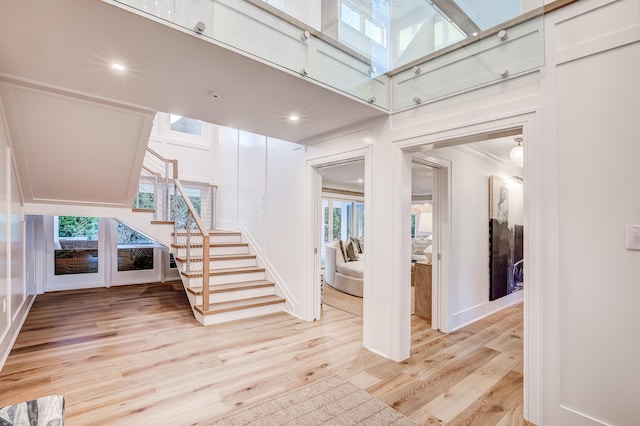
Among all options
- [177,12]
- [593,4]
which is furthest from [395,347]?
[177,12]

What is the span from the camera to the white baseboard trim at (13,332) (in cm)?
266

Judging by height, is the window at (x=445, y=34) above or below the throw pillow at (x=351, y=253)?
above

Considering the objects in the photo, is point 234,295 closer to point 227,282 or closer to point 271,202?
point 227,282

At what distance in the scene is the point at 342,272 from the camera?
5.71 metres

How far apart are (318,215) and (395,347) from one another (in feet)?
5.78

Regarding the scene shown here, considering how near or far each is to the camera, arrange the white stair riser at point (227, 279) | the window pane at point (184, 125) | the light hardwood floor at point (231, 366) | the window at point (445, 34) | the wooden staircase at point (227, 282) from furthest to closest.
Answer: the window pane at point (184, 125), the white stair riser at point (227, 279), the wooden staircase at point (227, 282), the window at point (445, 34), the light hardwood floor at point (231, 366)

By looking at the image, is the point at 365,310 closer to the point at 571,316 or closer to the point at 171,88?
the point at 571,316

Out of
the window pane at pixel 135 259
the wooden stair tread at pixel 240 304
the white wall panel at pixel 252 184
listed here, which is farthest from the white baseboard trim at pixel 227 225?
the wooden stair tread at pixel 240 304

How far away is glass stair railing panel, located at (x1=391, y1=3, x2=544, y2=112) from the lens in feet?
6.55

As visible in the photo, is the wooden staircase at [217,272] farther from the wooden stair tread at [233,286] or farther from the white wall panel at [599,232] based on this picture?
the white wall panel at [599,232]

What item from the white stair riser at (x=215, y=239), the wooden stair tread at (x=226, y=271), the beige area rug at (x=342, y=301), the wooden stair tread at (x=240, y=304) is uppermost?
the white stair riser at (x=215, y=239)

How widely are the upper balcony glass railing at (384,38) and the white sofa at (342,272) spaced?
10.7 ft

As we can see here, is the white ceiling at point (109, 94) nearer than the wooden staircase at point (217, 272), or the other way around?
the white ceiling at point (109, 94)

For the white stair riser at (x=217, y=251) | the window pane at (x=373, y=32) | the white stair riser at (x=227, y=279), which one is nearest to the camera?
the window pane at (x=373, y=32)
